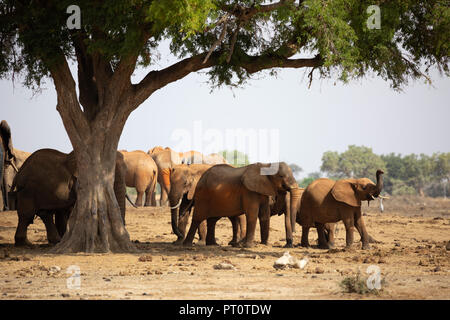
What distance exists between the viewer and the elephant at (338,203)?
1587 cm

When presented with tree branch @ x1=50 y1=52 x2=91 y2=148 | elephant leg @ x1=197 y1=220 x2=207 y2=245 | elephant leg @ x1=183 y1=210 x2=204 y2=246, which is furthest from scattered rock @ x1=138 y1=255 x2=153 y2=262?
elephant leg @ x1=197 y1=220 x2=207 y2=245

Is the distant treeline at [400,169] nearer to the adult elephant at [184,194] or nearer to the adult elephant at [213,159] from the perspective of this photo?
the adult elephant at [213,159]

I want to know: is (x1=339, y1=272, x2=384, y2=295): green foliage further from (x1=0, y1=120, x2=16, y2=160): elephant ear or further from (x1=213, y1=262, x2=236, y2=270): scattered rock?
(x1=0, y1=120, x2=16, y2=160): elephant ear

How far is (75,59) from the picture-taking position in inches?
627

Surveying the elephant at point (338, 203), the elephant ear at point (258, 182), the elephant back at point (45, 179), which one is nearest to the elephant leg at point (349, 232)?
the elephant at point (338, 203)

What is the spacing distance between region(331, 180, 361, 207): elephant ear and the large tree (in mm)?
2458

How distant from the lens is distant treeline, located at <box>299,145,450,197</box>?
294 ft

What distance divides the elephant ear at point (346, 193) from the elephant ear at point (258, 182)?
1399 millimetres

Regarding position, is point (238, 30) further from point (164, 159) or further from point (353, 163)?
point (353, 163)

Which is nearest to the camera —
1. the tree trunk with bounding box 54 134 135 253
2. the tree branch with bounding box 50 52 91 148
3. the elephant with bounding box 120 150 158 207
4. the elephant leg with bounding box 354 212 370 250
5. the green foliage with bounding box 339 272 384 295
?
the green foliage with bounding box 339 272 384 295

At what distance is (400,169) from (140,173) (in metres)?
70.9

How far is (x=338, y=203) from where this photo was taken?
636 inches

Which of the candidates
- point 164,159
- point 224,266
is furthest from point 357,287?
point 164,159

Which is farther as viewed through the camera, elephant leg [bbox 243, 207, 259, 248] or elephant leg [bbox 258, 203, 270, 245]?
elephant leg [bbox 258, 203, 270, 245]
